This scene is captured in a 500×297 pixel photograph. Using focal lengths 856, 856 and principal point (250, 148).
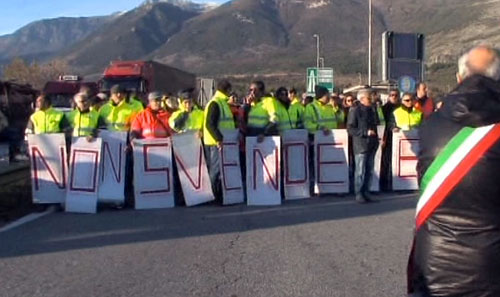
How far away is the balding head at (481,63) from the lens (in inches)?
154

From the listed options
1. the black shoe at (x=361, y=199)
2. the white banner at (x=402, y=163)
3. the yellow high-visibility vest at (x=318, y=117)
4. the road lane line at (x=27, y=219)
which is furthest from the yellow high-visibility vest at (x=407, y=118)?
the road lane line at (x=27, y=219)

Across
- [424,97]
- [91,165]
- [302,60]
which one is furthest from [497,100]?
[302,60]

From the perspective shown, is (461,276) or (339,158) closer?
(461,276)

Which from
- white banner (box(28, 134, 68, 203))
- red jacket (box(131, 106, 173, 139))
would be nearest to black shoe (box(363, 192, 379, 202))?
red jacket (box(131, 106, 173, 139))

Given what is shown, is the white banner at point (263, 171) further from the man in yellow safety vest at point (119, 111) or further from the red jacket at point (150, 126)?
the man in yellow safety vest at point (119, 111)

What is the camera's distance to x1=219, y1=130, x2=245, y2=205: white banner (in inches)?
557

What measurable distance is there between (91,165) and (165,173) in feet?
3.94

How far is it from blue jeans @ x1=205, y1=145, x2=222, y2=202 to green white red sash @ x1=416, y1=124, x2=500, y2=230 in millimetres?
10328

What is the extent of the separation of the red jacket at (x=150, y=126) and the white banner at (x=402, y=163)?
14.1ft

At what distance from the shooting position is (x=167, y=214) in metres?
13.1

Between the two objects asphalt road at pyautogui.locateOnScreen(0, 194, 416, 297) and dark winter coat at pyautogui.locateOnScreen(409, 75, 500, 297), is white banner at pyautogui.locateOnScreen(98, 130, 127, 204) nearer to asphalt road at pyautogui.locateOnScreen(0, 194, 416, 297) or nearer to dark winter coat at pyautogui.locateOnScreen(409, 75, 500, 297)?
asphalt road at pyautogui.locateOnScreen(0, 194, 416, 297)

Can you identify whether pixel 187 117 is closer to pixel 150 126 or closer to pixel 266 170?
pixel 150 126

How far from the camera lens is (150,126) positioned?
557 inches

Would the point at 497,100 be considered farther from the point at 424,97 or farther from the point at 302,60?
the point at 302,60
